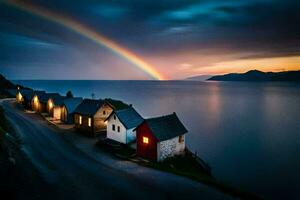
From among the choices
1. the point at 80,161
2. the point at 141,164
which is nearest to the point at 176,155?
the point at 141,164

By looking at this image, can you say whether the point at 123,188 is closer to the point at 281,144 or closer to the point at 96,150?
the point at 96,150

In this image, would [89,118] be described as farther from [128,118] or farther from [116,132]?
[128,118]

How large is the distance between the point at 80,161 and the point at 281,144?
147 feet

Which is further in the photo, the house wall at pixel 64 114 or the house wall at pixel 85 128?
the house wall at pixel 64 114

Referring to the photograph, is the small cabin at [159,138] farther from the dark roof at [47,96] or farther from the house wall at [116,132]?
the dark roof at [47,96]

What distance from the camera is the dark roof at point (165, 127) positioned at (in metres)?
30.6

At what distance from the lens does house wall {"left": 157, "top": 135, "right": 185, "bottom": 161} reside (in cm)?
3034

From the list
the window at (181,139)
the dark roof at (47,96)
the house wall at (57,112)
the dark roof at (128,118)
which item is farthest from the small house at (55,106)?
the window at (181,139)

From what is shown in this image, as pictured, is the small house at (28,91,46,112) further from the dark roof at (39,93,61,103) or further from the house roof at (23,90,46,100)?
the dark roof at (39,93,61,103)

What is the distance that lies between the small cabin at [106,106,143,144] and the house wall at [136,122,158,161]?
12.7 feet

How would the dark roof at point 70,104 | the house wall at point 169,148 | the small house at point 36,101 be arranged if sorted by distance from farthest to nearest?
the small house at point 36,101, the dark roof at point 70,104, the house wall at point 169,148

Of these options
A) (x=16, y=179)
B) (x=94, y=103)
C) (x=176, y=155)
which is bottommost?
(x=176, y=155)

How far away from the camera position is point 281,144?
2002 inches

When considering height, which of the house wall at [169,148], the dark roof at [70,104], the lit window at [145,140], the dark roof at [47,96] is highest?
the dark roof at [47,96]
